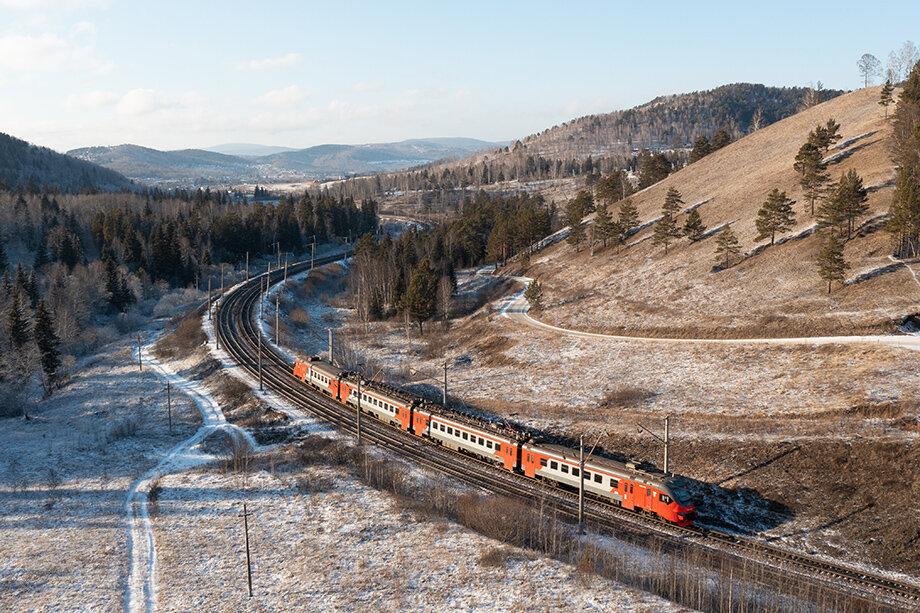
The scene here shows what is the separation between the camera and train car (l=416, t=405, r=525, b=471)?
124ft

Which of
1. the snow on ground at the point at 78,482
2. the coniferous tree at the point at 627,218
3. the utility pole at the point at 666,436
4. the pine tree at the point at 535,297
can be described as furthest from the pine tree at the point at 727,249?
the snow on ground at the point at 78,482

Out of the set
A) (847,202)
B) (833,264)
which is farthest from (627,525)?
(847,202)

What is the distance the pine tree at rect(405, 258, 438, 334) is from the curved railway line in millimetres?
24709

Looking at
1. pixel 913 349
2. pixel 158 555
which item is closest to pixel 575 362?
pixel 913 349

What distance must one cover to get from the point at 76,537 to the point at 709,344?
51465 mm

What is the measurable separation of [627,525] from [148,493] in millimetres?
30249

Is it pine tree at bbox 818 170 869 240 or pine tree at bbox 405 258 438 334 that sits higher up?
pine tree at bbox 818 170 869 240

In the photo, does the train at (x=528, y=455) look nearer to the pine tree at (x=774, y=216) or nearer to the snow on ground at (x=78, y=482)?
the snow on ground at (x=78, y=482)

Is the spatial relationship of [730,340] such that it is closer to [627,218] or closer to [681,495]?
[681,495]

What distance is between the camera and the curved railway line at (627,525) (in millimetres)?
24719

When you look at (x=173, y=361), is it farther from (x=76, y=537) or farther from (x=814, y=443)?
(x=814, y=443)

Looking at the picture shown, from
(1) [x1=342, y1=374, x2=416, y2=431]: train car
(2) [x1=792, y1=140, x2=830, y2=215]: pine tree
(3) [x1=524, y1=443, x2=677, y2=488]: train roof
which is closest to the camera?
(3) [x1=524, y1=443, x2=677, y2=488]: train roof

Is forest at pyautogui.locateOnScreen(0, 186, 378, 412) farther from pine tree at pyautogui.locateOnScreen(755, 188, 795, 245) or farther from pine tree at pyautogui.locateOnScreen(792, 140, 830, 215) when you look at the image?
pine tree at pyautogui.locateOnScreen(792, 140, 830, 215)

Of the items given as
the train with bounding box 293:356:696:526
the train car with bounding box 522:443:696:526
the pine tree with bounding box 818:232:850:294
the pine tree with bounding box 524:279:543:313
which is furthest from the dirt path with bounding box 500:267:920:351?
the train car with bounding box 522:443:696:526
